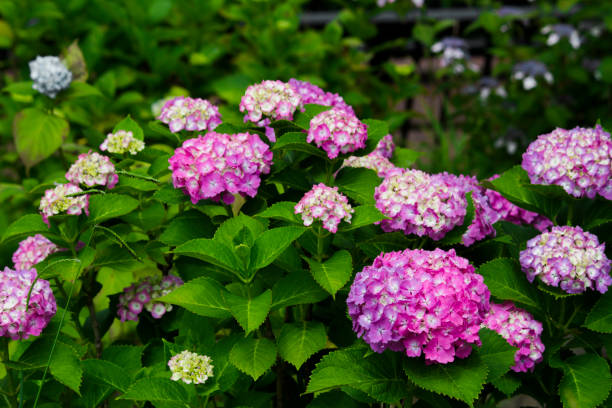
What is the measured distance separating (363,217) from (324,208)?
0.36 ft

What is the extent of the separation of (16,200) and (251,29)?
1.74m

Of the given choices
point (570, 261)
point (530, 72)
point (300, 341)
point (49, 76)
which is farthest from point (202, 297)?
point (530, 72)

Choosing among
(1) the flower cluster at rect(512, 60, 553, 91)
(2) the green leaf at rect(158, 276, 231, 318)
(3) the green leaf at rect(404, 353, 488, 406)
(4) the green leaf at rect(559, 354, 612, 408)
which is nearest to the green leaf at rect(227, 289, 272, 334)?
(2) the green leaf at rect(158, 276, 231, 318)

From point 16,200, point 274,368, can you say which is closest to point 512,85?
point 16,200

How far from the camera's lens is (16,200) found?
3148 mm

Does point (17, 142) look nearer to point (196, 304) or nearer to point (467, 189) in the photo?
point (196, 304)

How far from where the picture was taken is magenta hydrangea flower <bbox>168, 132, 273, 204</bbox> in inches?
68.6

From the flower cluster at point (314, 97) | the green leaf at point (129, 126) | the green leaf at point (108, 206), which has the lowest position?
the green leaf at point (108, 206)

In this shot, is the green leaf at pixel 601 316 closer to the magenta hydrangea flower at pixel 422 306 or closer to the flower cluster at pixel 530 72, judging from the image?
the magenta hydrangea flower at pixel 422 306

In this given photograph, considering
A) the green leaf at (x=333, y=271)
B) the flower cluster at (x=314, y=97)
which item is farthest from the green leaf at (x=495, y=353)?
the flower cluster at (x=314, y=97)

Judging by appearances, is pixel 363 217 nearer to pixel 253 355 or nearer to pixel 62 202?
pixel 253 355

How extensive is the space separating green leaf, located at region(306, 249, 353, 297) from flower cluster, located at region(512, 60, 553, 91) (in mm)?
3333

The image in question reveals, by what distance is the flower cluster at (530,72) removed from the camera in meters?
4.64

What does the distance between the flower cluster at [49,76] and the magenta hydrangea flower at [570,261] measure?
5.28ft
